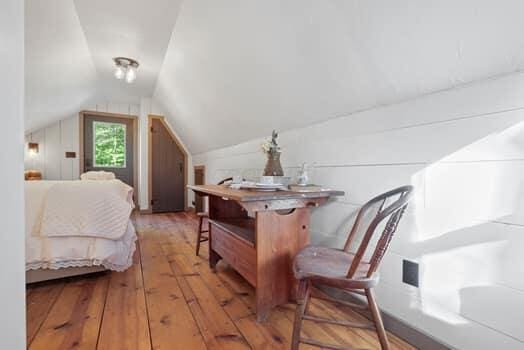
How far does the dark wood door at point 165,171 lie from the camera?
4662mm

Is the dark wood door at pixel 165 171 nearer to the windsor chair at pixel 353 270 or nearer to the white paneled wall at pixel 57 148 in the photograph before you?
the white paneled wall at pixel 57 148

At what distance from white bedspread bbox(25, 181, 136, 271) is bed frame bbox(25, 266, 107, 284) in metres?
0.08

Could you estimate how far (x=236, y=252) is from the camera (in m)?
1.66

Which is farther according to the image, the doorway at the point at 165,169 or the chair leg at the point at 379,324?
the doorway at the point at 165,169

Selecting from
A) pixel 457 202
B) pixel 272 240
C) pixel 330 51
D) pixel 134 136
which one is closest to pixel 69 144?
pixel 134 136

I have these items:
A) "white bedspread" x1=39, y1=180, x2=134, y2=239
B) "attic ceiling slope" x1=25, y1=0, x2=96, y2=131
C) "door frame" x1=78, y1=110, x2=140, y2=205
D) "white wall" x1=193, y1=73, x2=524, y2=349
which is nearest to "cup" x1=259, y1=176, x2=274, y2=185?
"white wall" x1=193, y1=73, x2=524, y2=349

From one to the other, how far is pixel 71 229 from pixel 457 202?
2288mm

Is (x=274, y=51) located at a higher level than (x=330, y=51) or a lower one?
higher

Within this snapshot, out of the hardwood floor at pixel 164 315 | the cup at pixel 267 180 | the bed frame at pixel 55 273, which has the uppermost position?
the cup at pixel 267 180

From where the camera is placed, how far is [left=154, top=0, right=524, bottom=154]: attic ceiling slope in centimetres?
89

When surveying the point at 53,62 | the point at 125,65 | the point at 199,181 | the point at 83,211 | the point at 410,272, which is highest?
the point at 125,65

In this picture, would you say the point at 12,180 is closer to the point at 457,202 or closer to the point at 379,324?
the point at 379,324

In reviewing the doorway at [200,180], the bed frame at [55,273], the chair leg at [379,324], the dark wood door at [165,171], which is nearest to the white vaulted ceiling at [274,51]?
the chair leg at [379,324]

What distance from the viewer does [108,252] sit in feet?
5.94
